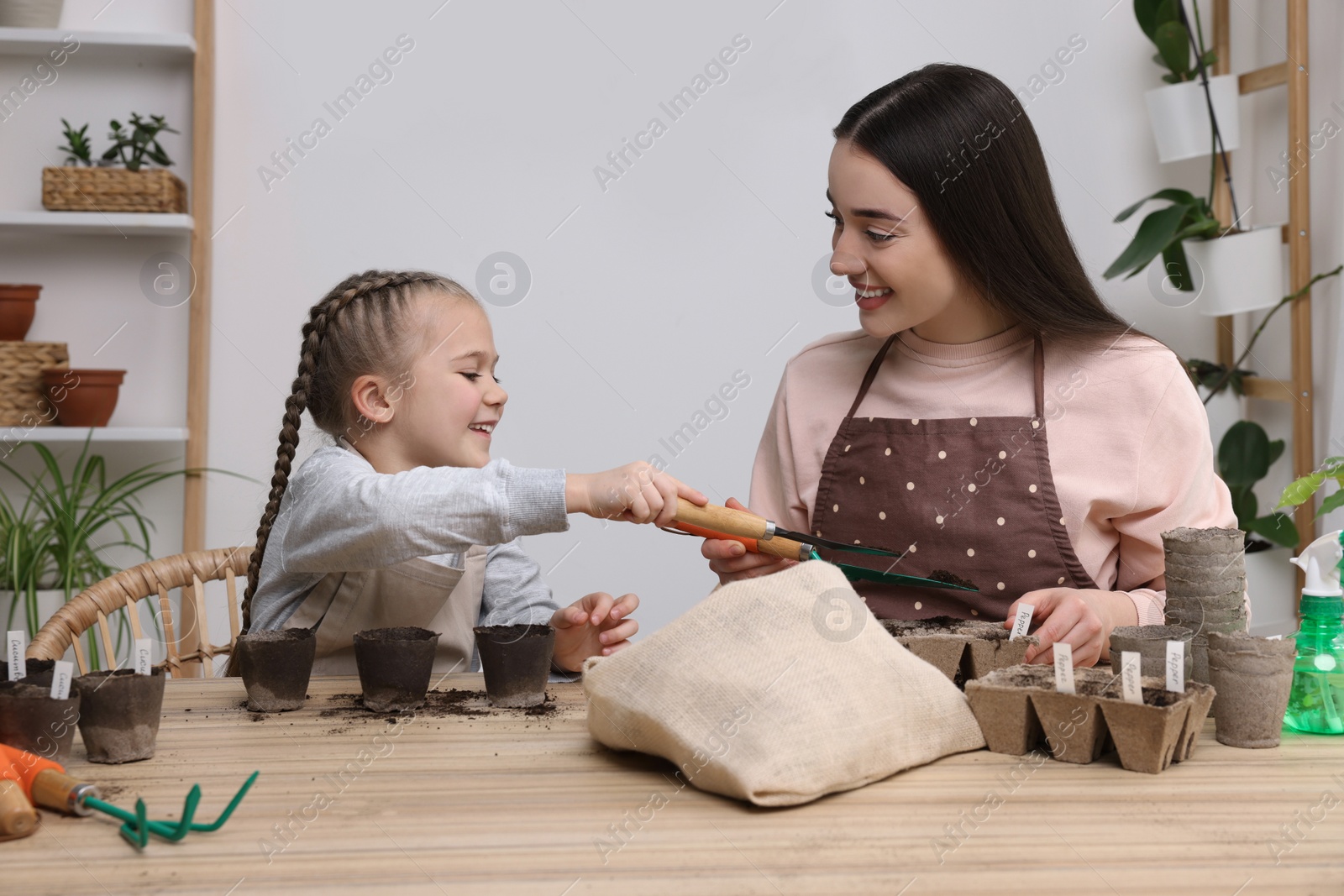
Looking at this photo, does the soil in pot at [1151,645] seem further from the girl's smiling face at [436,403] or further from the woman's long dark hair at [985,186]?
the girl's smiling face at [436,403]

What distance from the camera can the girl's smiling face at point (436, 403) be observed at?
5.27ft

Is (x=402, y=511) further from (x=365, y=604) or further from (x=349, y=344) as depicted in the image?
(x=349, y=344)

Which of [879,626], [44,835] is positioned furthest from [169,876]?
[879,626]

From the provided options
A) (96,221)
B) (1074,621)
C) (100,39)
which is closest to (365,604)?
(1074,621)

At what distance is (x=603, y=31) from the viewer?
9.53 ft

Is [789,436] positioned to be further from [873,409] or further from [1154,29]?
[1154,29]

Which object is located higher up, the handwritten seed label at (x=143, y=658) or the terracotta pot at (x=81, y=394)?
the terracotta pot at (x=81, y=394)

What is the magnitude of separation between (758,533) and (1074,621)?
1.22 ft

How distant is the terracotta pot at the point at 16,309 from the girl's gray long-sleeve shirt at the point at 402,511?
1625mm

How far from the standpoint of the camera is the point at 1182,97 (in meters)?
2.79

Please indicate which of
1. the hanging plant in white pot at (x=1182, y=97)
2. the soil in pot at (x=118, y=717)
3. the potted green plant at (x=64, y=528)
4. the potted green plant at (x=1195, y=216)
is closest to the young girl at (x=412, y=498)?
the soil in pot at (x=118, y=717)

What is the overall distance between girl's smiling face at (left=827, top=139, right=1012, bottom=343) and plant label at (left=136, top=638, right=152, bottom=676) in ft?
3.24

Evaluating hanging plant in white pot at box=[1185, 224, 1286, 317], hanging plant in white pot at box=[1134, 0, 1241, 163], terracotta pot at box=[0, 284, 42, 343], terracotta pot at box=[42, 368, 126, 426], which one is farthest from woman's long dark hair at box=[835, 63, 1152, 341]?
terracotta pot at box=[0, 284, 42, 343]

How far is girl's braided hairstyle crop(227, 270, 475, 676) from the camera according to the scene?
1591 mm
